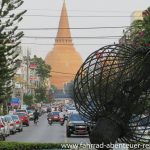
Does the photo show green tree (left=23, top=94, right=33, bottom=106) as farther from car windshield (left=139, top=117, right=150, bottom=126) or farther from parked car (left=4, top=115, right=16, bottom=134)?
car windshield (left=139, top=117, right=150, bottom=126)

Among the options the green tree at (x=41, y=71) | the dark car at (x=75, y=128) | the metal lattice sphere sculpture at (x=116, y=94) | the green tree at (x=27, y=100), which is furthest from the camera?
the green tree at (x=41, y=71)

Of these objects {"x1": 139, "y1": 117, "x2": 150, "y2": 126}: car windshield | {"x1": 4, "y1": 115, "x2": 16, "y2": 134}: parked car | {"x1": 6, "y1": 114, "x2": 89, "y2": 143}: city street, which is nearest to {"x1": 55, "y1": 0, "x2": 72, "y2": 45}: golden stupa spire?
{"x1": 4, "y1": 115, "x2": 16, "y2": 134}: parked car

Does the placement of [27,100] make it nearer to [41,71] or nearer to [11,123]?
[41,71]

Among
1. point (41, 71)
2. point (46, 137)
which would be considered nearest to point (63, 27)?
point (41, 71)

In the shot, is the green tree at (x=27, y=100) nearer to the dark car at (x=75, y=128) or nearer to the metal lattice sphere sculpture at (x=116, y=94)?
the dark car at (x=75, y=128)

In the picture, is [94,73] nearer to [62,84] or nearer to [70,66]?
[70,66]

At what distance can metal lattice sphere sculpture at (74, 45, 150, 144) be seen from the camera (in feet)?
44.2

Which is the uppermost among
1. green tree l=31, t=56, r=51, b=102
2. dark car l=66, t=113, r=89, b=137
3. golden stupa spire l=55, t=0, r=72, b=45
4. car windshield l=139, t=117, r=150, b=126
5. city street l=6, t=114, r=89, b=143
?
golden stupa spire l=55, t=0, r=72, b=45

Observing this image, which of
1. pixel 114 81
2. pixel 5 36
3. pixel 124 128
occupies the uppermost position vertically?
pixel 5 36

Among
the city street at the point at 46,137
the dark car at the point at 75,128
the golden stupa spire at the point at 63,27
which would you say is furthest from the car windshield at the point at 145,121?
the golden stupa spire at the point at 63,27

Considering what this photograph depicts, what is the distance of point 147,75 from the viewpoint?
13.5m

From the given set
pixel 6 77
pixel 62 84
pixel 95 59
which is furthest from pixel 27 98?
pixel 95 59

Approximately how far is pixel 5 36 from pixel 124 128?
773 inches

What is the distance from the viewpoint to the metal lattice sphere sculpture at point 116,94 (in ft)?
44.2
